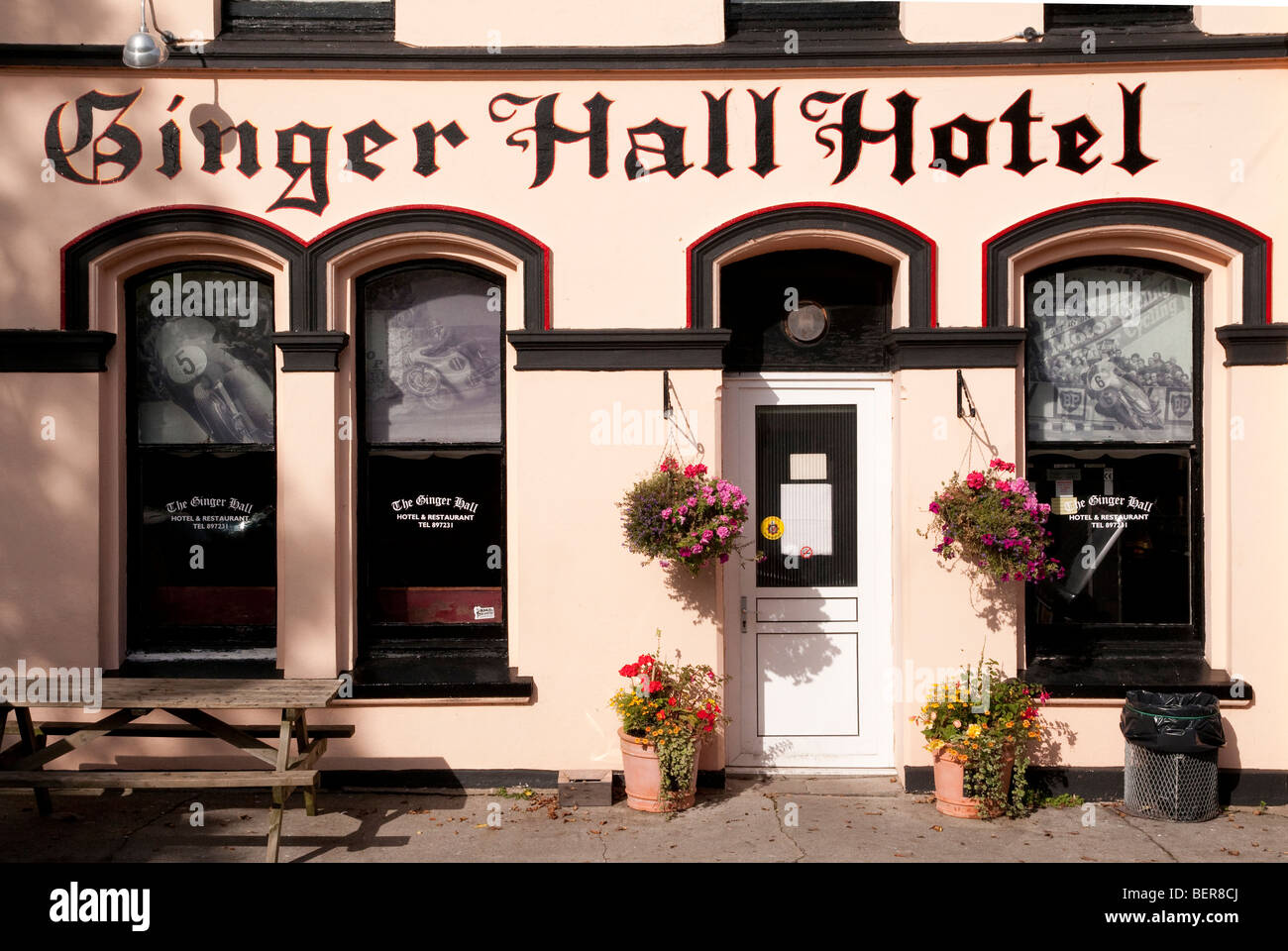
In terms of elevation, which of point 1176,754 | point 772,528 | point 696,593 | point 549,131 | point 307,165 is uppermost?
point 549,131

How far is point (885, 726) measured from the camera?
720 centimetres

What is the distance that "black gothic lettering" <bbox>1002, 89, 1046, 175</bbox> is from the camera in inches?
272

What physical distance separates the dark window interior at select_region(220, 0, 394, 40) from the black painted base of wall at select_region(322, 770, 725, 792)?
195 inches

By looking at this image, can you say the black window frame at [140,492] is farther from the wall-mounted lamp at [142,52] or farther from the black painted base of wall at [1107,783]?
the black painted base of wall at [1107,783]

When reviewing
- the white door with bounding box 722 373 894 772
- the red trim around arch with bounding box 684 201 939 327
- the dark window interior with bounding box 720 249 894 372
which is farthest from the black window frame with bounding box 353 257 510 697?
the dark window interior with bounding box 720 249 894 372

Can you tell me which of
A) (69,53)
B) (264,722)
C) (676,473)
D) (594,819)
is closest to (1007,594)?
(676,473)

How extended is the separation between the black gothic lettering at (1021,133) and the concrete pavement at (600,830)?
4.17m

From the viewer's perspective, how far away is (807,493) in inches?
286

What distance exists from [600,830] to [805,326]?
3.60 m

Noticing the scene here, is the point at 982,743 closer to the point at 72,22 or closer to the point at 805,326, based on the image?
the point at 805,326

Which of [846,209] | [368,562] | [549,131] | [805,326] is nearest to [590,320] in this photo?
[549,131]

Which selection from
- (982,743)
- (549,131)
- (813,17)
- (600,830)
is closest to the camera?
(600,830)

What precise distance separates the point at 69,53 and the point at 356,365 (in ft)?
8.80

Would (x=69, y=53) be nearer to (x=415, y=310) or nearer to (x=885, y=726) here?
(x=415, y=310)
